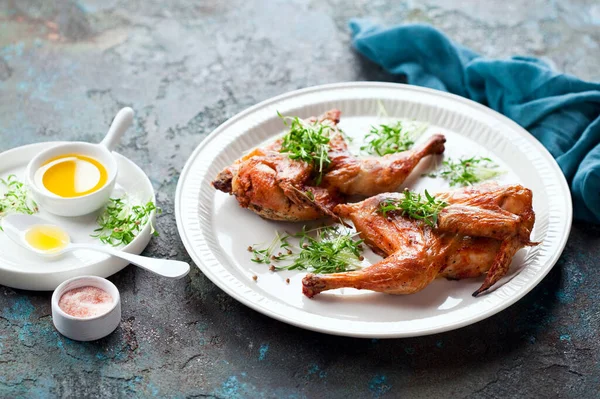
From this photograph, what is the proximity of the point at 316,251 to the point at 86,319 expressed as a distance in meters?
1.32

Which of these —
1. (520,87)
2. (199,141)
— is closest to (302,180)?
(199,141)

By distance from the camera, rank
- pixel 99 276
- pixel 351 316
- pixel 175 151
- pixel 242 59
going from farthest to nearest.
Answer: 1. pixel 242 59
2. pixel 175 151
3. pixel 99 276
4. pixel 351 316

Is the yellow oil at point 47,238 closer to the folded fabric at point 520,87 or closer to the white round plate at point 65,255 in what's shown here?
the white round plate at point 65,255

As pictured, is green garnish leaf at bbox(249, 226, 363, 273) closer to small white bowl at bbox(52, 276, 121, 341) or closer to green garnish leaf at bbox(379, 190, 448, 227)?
green garnish leaf at bbox(379, 190, 448, 227)

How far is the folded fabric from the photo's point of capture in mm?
4848

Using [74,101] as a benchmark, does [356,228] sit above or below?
above

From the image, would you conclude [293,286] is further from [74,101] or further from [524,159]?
[74,101]

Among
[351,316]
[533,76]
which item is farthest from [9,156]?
[533,76]

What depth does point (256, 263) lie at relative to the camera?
13.6 ft

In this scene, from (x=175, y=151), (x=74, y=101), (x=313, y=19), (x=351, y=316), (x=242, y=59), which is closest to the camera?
(x=351, y=316)

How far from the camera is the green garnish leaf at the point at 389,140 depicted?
4887 millimetres

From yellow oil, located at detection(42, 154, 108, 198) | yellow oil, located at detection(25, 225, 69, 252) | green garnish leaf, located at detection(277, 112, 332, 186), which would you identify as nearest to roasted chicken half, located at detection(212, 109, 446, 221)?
green garnish leaf, located at detection(277, 112, 332, 186)

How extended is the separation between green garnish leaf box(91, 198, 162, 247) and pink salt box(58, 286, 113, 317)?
497 mm

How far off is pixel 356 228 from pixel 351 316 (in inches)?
22.3
